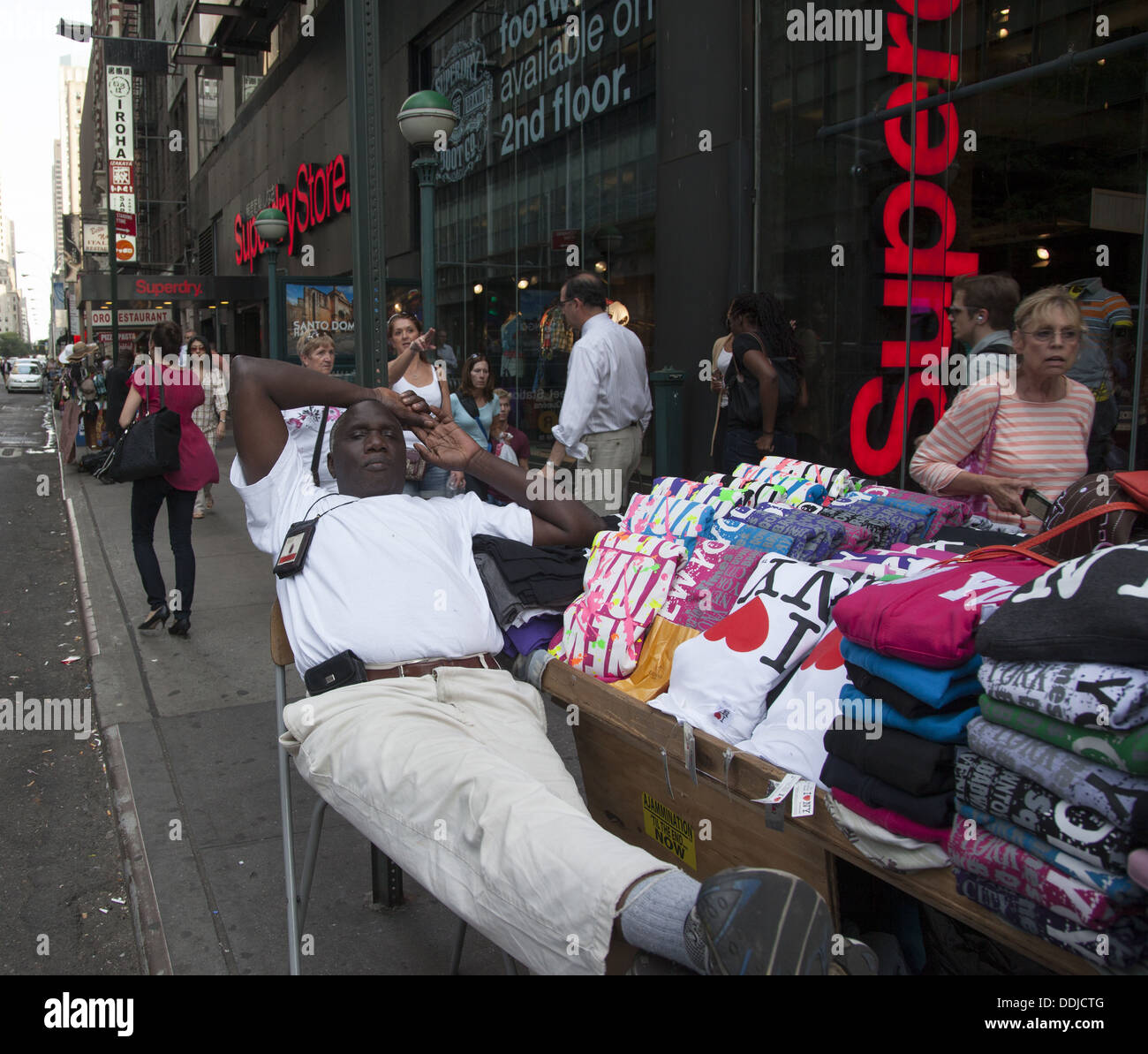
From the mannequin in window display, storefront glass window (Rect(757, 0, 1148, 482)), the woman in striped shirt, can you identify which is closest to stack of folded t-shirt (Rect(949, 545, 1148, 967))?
the woman in striped shirt

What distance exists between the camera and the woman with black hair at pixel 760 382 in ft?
18.5

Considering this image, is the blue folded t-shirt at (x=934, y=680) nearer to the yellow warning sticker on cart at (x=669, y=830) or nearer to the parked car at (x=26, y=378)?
the yellow warning sticker on cart at (x=669, y=830)

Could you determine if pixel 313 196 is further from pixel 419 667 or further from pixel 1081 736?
pixel 1081 736

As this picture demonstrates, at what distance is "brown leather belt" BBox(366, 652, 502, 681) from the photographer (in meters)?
2.86

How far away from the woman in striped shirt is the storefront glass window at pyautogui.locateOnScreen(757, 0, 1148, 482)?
7.59ft

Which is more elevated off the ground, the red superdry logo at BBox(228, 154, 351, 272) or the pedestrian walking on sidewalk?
the red superdry logo at BBox(228, 154, 351, 272)

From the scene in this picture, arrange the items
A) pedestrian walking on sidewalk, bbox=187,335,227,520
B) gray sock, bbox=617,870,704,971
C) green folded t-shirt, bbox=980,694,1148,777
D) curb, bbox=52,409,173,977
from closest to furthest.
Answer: green folded t-shirt, bbox=980,694,1148,777
gray sock, bbox=617,870,704,971
curb, bbox=52,409,173,977
pedestrian walking on sidewalk, bbox=187,335,227,520

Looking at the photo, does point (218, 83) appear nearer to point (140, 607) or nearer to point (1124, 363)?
point (140, 607)

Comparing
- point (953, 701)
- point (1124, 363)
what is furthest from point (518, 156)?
point (953, 701)

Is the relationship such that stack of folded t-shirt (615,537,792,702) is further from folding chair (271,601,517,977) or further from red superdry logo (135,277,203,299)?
red superdry logo (135,277,203,299)

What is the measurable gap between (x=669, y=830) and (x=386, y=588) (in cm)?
108

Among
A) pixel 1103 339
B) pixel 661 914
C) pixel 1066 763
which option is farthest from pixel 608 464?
pixel 1066 763

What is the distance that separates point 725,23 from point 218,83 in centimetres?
2583

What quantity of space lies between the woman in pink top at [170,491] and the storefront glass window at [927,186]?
4.43m
